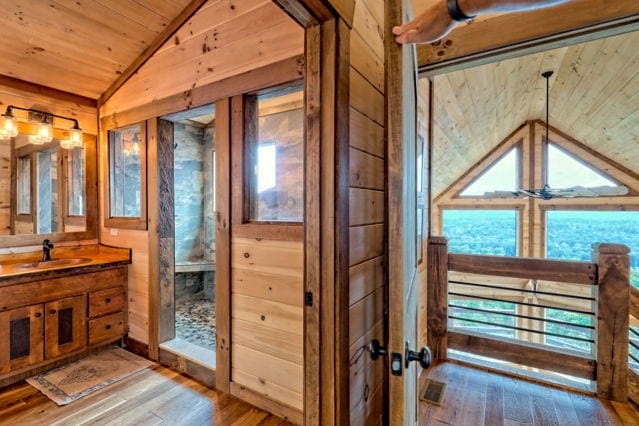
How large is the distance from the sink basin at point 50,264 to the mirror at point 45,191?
0.25 m

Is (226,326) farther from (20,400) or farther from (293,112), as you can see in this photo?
(293,112)

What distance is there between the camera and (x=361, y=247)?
134 cm

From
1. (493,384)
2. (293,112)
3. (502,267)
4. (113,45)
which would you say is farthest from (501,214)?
(113,45)

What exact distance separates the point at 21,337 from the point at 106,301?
0.55 meters

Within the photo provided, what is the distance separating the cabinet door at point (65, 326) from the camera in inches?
90.4

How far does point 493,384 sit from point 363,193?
202 cm

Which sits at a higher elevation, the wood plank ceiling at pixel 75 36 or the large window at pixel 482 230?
the wood plank ceiling at pixel 75 36

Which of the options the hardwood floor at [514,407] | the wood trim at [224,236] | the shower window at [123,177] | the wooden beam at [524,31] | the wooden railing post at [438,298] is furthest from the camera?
the shower window at [123,177]

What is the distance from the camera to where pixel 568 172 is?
231 inches

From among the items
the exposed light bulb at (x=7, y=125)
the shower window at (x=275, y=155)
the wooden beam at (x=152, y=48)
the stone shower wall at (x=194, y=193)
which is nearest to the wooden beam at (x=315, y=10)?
the shower window at (x=275, y=155)

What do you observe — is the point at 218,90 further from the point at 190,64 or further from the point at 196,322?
the point at 196,322

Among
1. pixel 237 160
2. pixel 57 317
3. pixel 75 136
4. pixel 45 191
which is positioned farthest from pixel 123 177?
pixel 237 160

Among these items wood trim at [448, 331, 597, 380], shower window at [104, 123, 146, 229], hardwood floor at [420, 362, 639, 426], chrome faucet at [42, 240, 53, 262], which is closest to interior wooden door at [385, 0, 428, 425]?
hardwood floor at [420, 362, 639, 426]

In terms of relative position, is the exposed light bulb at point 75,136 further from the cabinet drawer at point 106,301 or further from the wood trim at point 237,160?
the wood trim at point 237,160
